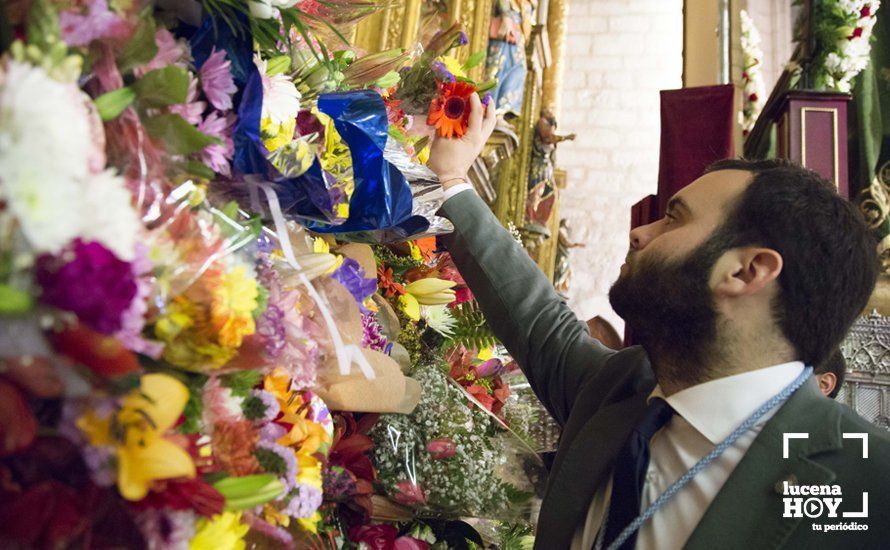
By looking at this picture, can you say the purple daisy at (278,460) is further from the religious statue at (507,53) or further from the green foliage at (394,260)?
the religious statue at (507,53)

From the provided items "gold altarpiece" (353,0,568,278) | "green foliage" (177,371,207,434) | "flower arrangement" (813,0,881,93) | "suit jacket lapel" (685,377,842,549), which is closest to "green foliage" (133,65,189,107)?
"green foliage" (177,371,207,434)

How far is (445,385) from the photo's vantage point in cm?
123

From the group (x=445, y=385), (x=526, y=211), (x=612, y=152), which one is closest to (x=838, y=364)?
(x=445, y=385)

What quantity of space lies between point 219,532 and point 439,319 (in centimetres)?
79

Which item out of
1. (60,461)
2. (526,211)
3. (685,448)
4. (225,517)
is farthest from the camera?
(526,211)

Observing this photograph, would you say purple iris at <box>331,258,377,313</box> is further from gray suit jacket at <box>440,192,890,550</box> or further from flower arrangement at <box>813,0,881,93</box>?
flower arrangement at <box>813,0,881,93</box>

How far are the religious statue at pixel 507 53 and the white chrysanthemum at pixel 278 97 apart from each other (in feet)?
12.1

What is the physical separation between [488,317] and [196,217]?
932mm

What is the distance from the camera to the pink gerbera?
2.40ft

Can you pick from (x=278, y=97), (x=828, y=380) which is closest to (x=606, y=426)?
(x=278, y=97)

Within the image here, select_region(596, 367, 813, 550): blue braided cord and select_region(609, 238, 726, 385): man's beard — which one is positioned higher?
select_region(609, 238, 726, 385): man's beard

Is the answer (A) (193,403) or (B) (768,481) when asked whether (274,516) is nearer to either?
(A) (193,403)

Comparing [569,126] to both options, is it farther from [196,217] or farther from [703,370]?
[196,217]

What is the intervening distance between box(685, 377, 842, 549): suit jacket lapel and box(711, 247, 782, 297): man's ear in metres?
0.20
